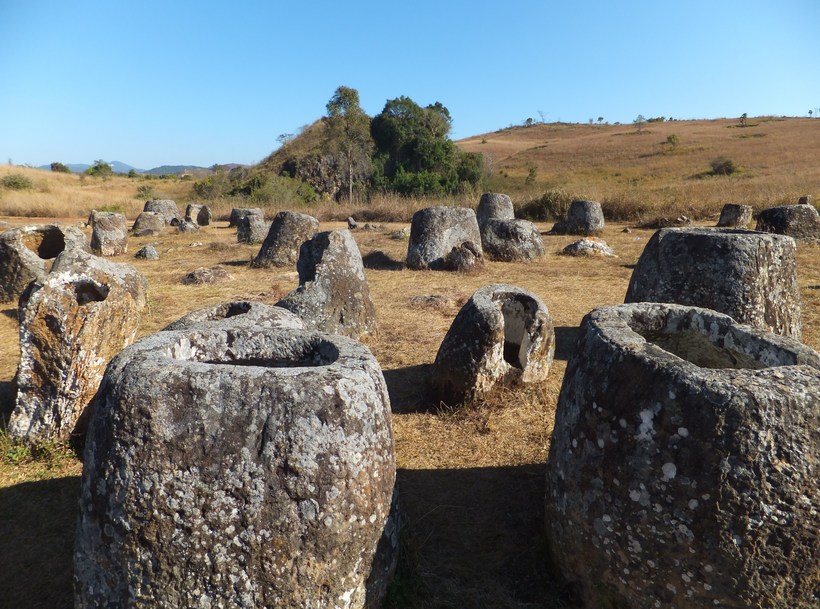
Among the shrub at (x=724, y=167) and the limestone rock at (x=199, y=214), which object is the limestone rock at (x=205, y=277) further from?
the shrub at (x=724, y=167)

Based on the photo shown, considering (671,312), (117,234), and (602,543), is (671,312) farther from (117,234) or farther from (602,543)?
(117,234)

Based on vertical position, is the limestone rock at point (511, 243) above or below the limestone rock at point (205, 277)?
above

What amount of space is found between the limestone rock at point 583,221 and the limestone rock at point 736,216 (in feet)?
11.9

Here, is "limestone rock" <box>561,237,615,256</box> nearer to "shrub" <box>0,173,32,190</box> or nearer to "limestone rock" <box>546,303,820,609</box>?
"limestone rock" <box>546,303,820,609</box>

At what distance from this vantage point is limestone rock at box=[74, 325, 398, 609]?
242 cm

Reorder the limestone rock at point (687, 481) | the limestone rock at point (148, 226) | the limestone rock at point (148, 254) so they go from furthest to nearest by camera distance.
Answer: the limestone rock at point (148, 226) < the limestone rock at point (148, 254) < the limestone rock at point (687, 481)

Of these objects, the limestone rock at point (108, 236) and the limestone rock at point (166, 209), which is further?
the limestone rock at point (166, 209)

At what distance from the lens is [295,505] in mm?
2447

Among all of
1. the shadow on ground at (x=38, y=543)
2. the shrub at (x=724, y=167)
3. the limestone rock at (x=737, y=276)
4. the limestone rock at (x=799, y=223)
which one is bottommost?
the shadow on ground at (x=38, y=543)

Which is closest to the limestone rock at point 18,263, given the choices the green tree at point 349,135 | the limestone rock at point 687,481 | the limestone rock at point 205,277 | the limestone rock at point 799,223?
the limestone rock at point 205,277

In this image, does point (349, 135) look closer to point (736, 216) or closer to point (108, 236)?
point (108, 236)

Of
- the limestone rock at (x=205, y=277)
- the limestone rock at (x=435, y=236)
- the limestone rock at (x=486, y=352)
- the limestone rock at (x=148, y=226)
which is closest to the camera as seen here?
the limestone rock at (x=486, y=352)

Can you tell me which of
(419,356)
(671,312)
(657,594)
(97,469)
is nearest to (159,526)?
(97,469)

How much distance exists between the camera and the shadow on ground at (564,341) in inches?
280
